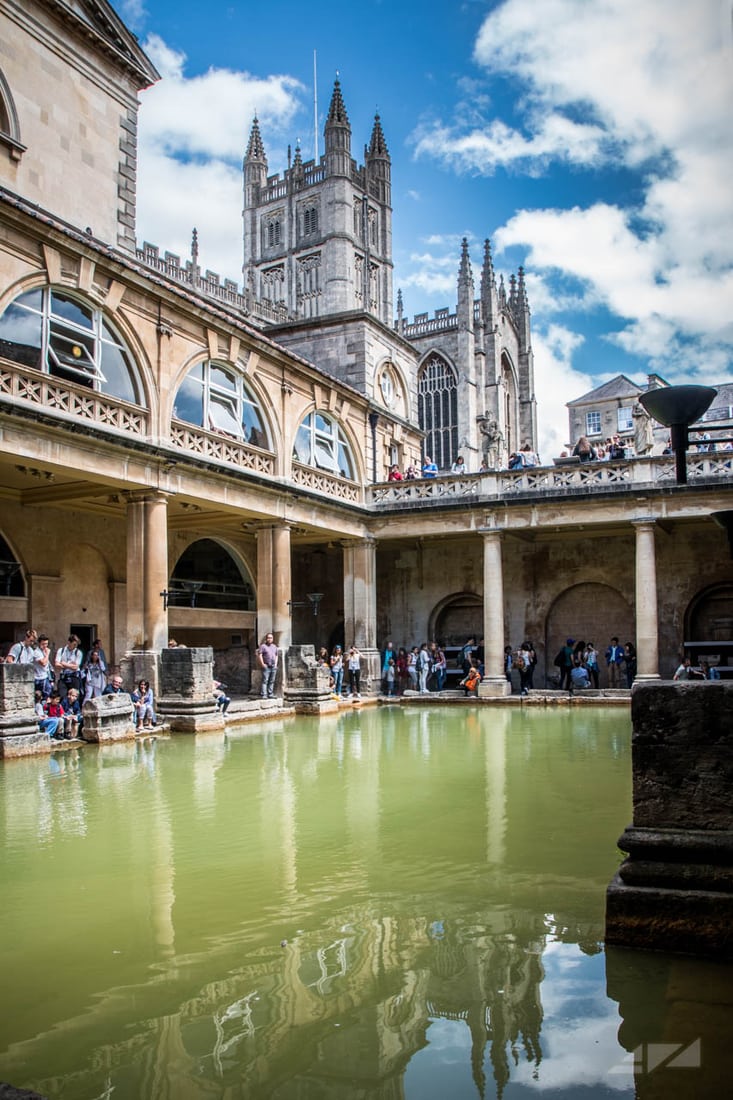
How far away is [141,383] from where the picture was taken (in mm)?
17734

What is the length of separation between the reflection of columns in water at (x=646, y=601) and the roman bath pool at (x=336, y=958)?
1461 cm

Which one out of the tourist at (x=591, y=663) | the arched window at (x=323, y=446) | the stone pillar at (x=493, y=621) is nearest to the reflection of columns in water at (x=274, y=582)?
the arched window at (x=323, y=446)

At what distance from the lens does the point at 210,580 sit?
25297 mm

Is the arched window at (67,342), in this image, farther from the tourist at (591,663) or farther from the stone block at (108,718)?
the tourist at (591,663)

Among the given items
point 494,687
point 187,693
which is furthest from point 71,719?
point 494,687

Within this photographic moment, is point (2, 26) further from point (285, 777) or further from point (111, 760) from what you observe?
point (285, 777)

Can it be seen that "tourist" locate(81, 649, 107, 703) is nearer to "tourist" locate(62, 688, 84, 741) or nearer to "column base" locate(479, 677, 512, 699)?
"tourist" locate(62, 688, 84, 741)

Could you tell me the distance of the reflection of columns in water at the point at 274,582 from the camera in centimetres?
2133

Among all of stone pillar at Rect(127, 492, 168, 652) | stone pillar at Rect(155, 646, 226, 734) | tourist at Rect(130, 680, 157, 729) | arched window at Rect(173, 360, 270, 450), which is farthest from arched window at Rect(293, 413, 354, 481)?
tourist at Rect(130, 680, 157, 729)

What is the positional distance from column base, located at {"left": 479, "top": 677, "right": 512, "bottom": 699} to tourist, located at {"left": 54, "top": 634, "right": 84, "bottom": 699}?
11.6 m

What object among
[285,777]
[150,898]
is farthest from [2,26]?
[150,898]

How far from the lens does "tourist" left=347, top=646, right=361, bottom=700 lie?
24.5 meters

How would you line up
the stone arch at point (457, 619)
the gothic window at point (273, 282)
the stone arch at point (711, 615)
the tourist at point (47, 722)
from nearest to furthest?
1. the tourist at point (47, 722)
2. the stone arch at point (711, 615)
3. the stone arch at point (457, 619)
4. the gothic window at point (273, 282)

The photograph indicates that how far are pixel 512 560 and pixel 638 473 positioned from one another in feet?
21.6
